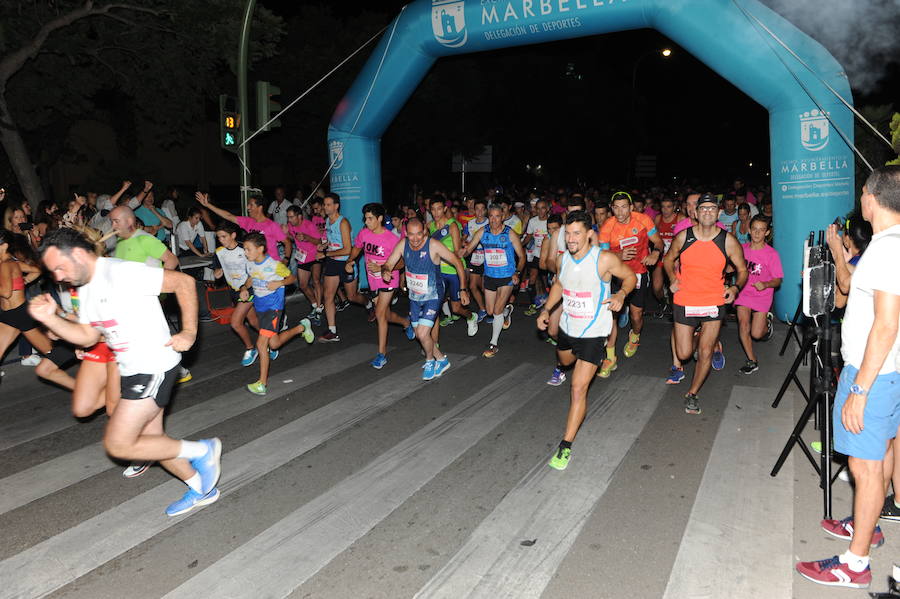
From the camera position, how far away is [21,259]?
24.2 feet

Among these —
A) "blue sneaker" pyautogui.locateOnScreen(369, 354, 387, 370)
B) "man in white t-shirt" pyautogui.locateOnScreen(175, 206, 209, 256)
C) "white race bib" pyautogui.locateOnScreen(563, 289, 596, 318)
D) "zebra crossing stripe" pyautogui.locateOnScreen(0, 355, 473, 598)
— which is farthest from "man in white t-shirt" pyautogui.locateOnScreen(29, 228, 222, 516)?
"man in white t-shirt" pyautogui.locateOnScreen(175, 206, 209, 256)

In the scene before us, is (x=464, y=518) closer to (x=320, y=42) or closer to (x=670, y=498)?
(x=670, y=498)

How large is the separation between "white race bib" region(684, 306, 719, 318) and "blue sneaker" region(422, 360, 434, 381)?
282 cm

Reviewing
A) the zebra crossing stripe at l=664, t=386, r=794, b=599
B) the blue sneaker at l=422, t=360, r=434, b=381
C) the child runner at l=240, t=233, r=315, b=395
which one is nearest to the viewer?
the zebra crossing stripe at l=664, t=386, r=794, b=599

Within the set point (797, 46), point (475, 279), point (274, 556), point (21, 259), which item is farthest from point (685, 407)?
point (21, 259)

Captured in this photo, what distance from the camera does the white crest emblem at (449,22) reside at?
38.0ft

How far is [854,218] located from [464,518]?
3882mm

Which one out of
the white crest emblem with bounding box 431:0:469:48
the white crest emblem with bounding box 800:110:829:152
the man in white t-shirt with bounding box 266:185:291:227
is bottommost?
A: the man in white t-shirt with bounding box 266:185:291:227

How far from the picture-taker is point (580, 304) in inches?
212

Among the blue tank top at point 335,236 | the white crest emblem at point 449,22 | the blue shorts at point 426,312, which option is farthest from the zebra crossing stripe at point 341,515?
the white crest emblem at point 449,22

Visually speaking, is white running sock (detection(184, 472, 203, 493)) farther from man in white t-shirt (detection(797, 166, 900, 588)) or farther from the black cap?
the black cap

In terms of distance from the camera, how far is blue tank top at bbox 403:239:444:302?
7.65m

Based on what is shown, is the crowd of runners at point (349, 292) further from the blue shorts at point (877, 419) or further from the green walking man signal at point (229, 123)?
the blue shorts at point (877, 419)

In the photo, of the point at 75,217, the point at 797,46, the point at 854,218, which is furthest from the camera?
the point at 75,217
